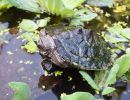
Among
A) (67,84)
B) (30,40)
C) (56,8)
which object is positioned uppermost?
(56,8)

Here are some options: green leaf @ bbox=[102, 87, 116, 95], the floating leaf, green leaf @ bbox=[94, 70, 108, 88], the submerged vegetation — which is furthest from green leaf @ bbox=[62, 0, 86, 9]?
green leaf @ bbox=[102, 87, 116, 95]

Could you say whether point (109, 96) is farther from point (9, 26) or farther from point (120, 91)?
point (9, 26)

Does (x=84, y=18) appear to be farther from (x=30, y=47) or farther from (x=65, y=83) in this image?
(x=65, y=83)

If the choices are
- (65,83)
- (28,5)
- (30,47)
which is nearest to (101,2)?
(28,5)

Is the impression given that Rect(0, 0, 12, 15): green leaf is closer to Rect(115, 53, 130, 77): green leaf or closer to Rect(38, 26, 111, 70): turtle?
Rect(38, 26, 111, 70): turtle

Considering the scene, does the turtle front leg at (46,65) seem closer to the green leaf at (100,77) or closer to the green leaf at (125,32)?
the green leaf at (100,77)
